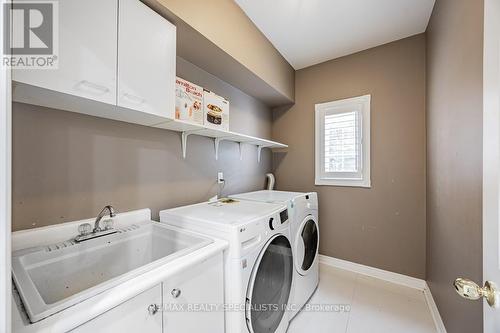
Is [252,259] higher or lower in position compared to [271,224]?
lower

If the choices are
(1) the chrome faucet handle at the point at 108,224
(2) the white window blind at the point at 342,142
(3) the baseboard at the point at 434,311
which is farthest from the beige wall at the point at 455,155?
(1) the chrome faucet handle at the point at 108,224

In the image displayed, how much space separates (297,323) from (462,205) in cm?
142

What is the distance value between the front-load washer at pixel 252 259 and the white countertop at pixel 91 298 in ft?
0.39

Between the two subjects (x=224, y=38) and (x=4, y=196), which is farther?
(x=224, y=38)

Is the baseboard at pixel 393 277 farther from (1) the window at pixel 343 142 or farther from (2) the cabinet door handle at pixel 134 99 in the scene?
(2) the cabinet door handle at pixel 134 99

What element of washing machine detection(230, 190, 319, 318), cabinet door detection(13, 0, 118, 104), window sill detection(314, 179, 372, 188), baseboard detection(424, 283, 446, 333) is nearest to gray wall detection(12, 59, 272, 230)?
cabinet door detection(13, 0, 118, 104)

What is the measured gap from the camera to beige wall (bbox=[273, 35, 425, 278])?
2031 mm

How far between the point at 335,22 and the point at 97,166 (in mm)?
2246

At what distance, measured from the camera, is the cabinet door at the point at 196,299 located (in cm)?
82

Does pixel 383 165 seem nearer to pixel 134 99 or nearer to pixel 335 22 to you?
pixel 335 22

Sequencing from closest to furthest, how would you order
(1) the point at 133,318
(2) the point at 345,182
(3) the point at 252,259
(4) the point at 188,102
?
(1) the point at 133,318 < (3) the point at 252,259 < (4) the point at 188,102 < (2) the point at 345,182

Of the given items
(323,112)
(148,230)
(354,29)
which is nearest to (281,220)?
(148,230)

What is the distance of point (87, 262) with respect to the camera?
104 centimetres

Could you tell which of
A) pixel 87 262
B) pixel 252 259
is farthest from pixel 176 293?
pixel 87 262
